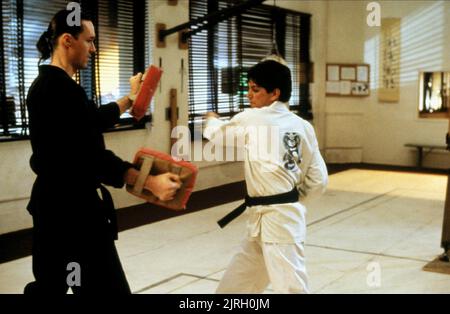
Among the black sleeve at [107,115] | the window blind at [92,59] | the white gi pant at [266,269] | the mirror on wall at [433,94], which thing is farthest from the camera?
the mirror on wall at [433,94]

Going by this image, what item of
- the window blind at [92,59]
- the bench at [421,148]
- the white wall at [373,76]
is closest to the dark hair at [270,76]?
the window blind at [92,59]

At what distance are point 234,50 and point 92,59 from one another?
2.78 meters

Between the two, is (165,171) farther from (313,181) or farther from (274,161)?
(313,181)

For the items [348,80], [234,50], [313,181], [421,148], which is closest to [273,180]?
[313,181]

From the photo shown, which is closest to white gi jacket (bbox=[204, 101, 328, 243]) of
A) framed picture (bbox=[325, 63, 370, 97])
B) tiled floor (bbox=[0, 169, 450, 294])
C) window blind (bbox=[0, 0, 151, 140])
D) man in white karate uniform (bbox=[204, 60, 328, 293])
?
man in white karate uniform (bbox=[204, 60, 328, 293])

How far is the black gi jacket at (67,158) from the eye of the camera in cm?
210

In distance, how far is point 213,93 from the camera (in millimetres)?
8242

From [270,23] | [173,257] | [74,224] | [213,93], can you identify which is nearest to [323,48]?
[270,23]

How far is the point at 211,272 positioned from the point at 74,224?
229 centimetres

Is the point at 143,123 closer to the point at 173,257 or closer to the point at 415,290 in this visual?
the point at 173,257

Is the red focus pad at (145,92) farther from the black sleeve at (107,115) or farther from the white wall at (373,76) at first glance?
the white wall at (373,76)

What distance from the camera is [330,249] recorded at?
16.5 feet

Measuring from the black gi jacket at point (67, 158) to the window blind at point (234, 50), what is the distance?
565 cm

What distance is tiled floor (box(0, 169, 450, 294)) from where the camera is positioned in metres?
4.11
